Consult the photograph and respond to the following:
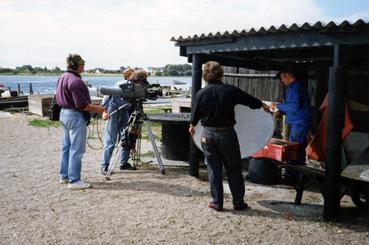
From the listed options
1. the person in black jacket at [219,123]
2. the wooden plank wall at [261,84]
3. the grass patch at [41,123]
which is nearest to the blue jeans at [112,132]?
the person in black jacket at [219,123]

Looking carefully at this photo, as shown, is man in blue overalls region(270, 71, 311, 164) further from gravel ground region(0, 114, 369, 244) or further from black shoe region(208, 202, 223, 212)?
black shoe region(208, 202, 223, 212)

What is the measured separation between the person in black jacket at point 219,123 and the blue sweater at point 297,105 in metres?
1.40

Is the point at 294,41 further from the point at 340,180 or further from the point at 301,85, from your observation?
the point at 340,180

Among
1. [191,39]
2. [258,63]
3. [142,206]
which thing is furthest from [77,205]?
[258,63]

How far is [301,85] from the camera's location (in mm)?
6785

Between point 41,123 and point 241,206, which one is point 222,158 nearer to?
point 241,206

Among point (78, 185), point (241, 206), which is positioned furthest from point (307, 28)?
point (78, 185)

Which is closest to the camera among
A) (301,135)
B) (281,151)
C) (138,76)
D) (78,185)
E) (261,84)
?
(281,151)

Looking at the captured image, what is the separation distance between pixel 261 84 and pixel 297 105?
17.4 feet

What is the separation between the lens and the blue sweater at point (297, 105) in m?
6.77

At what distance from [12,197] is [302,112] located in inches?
187

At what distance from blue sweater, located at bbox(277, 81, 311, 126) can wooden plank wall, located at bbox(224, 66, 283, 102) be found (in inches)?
173

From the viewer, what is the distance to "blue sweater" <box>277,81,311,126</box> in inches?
266

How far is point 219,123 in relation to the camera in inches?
211
